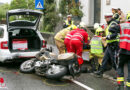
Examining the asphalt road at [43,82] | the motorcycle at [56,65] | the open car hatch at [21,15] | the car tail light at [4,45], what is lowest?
the asphalt road at [43,82]

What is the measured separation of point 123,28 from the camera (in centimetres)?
565

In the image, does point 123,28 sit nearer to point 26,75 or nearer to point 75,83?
point 75,83

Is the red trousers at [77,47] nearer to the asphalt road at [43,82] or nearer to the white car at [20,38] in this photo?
the asphalt road at [43,82]

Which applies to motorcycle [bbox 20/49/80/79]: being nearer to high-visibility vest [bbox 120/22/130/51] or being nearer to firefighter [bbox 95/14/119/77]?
firefighter [bbox 95/14/119/77]

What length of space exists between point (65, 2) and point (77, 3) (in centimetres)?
114

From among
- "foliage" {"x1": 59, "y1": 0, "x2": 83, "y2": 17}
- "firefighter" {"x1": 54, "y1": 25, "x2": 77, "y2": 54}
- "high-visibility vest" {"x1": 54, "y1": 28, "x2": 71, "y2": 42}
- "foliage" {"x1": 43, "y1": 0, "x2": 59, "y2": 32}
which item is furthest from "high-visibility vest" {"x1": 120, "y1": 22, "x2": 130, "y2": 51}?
"foliage" {"x1": 43, "y1": 0, "x2": 59, "y2": 32}

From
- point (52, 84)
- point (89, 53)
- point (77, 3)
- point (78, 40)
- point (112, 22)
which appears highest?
point (77, 3)

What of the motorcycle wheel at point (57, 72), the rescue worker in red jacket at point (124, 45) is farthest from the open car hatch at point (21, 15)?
the rescue worker in red jacket at point (124, 45)

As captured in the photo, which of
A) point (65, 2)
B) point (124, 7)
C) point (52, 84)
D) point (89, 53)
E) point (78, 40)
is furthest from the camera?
point (65, 2)

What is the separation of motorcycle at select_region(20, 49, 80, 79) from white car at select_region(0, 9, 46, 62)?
1.11 metres

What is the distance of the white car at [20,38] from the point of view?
8383 millimetres

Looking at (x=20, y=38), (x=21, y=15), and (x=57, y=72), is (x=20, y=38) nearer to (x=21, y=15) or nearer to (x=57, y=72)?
(x=21, y=15)

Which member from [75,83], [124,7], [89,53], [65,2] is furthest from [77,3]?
[75,83]

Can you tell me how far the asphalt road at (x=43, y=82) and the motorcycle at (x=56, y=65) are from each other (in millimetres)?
227
